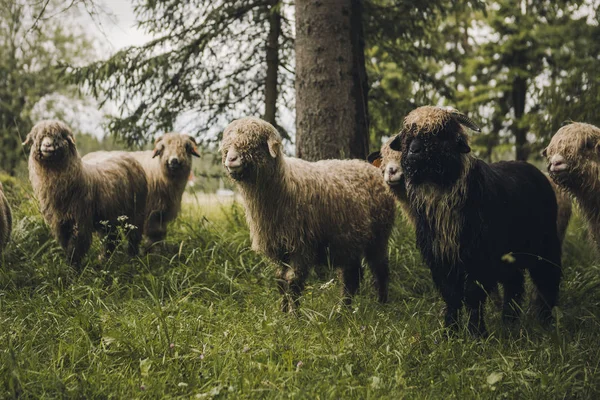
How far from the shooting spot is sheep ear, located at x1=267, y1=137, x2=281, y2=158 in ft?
15.9

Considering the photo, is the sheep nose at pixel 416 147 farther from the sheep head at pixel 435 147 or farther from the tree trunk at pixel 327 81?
the tree trunk at pixel 327 81

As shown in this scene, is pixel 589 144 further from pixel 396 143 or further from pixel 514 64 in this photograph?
pixel 514 64

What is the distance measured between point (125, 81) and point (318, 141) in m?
4.30

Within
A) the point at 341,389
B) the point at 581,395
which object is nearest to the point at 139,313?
the point at 341,389

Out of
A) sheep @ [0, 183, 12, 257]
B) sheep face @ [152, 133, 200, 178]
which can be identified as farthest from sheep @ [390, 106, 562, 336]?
sheep face @ [152, 133, 200, 178]

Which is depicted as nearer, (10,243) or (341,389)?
(341,389)

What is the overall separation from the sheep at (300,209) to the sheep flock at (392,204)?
0.03ft

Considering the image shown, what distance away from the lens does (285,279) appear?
16.8ft

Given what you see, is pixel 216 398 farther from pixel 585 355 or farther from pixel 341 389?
pixel 585 355

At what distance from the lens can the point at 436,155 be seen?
14.1 feet

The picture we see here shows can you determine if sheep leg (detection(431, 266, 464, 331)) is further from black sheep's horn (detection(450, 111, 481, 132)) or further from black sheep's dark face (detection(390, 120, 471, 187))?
black sheep's horn (detection(450, 111, 481, 132))

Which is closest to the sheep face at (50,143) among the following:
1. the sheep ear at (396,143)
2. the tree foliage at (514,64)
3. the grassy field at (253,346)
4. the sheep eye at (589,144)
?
the grassy field at (253,346)

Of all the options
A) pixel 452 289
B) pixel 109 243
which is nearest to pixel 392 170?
pixel 452 289

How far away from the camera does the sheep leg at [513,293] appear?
521 centimetres
